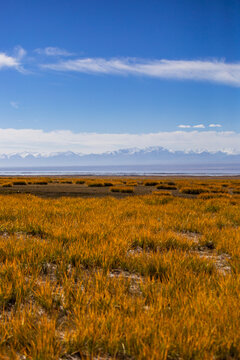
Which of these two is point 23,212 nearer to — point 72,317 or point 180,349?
point 72,317

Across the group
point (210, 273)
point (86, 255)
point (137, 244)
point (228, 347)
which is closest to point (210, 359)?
point (228, 347)

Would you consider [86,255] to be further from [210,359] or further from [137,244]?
[210,359]

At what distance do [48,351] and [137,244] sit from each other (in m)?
3.77

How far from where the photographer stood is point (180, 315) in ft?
8.38

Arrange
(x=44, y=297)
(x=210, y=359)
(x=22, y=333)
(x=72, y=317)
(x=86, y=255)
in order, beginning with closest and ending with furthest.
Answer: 1. (x=210, y=359)
2. (x=22, y=333)
3. (x=72, y=317)
4. (x=44, y=297)
5. (x=86, y=255)

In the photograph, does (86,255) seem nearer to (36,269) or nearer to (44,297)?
(36,269)

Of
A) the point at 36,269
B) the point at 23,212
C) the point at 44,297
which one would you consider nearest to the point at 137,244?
the point at 36,269

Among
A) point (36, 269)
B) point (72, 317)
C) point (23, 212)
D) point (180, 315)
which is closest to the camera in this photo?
point (180, 315)

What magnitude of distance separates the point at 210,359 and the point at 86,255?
2.66 meters

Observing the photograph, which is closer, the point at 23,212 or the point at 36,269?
the point at 36,269

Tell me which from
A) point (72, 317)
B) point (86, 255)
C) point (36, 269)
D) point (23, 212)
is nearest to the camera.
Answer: point (72, 317)

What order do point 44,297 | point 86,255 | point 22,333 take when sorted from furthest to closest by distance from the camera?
point 86,255 → point 44,297 → point 22,333

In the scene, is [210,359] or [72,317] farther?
[72,317]

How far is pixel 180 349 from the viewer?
2.20 metres
